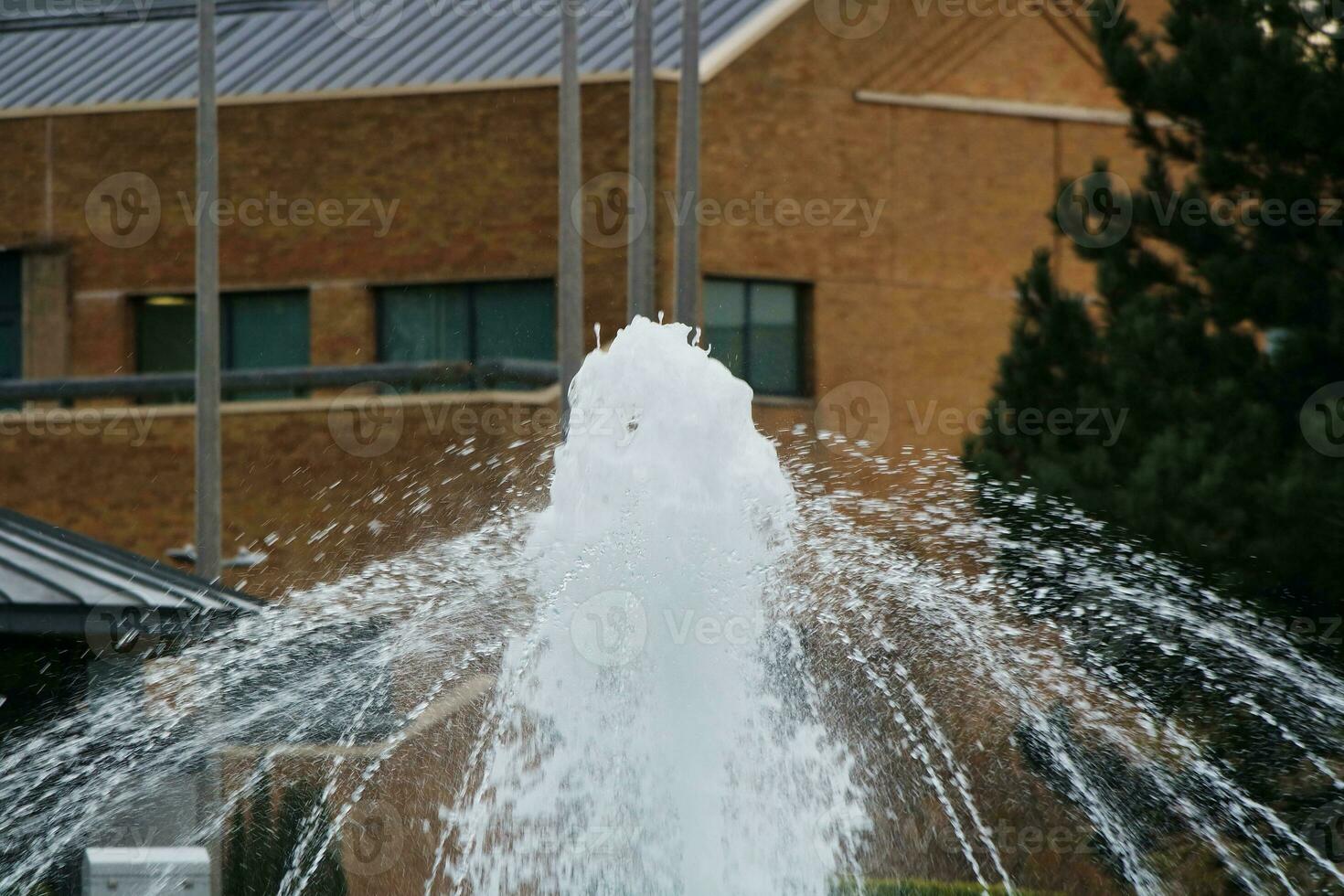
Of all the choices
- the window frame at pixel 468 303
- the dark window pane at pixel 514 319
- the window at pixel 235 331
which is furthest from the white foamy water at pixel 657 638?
the window at pixel 235 331

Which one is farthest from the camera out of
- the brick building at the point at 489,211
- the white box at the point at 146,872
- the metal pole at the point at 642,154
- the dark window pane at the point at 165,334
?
the dark window pane at the point at 165,334

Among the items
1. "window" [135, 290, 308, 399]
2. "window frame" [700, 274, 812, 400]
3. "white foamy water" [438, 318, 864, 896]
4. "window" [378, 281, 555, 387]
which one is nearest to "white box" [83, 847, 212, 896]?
"white foamy water" [438, 318, 864, 896]

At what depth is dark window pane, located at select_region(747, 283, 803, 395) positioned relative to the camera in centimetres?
2936

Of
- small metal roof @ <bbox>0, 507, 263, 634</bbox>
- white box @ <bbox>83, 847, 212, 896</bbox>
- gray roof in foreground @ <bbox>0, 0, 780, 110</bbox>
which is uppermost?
gray roof in foreground @ <bbox>0, 0, 780, 110</bbox>

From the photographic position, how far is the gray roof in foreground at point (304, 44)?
97.1 ft

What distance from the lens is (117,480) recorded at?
28.9 m

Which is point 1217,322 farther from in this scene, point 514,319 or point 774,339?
point 514,319

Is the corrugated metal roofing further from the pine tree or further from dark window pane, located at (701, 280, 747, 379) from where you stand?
dark window pane, located at (701, 280, 747, 379)

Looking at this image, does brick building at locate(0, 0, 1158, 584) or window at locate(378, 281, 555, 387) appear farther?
window at locate(378, 281, 555, 387)

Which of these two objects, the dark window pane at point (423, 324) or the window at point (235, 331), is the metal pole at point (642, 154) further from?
the window at point (235, 331)

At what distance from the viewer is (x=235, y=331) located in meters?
31.0

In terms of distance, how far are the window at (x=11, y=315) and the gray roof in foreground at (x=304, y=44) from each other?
96.3 inches

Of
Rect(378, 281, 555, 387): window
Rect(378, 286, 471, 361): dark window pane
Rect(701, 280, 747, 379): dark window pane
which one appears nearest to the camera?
Rect(701, 280, 747, 379): dark window pane

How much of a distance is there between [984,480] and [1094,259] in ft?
8.35
